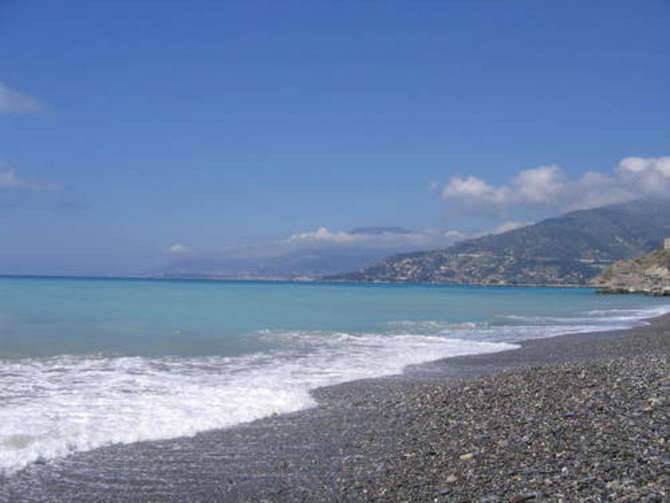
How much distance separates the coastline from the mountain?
390ft

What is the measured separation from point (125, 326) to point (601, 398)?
1069 inches

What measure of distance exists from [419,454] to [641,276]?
145351 mm

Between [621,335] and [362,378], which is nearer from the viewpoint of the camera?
[362,378]

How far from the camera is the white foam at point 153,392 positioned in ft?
32.3

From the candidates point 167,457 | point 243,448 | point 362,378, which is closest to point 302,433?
point 243,448

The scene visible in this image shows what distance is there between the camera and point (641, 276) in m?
137

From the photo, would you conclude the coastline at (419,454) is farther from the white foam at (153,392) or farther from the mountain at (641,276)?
the mountain at (641,276)

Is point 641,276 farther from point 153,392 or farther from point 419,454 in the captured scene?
point 419,454

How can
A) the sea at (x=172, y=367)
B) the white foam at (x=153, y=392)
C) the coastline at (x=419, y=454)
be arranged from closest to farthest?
the coastline at (x=419, y=454)
the white foam at (x=153, y=392)
the sea at (x=172, y=367)

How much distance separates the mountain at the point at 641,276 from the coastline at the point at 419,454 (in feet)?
390

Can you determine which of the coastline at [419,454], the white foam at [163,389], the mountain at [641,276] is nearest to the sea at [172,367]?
the white foam at [163,389]

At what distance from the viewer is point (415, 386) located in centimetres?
1436

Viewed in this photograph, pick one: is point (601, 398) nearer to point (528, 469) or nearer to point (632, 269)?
point (528, 469)

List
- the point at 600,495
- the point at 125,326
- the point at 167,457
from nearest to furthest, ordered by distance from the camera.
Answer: the point at 600,495 < the point at 167,457 < the point at 125,326
